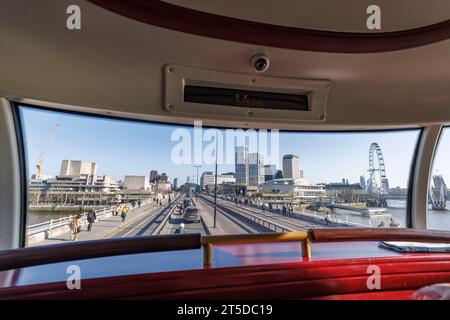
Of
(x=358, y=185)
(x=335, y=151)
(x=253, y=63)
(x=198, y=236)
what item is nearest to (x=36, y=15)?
(x=253, y=63)

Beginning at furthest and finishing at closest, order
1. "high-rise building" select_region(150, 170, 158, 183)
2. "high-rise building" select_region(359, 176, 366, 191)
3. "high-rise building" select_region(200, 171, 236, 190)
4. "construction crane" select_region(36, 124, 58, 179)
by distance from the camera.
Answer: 1. "high-rise building" select_region(359, 176, 366, 191)
2. "high-rise building" select_region(200, 171, 236, 190)
3. "high-rise building" select_region(150, 170, 158, 183)
4. "construction crane" select_region(36, 124, 58, 179)

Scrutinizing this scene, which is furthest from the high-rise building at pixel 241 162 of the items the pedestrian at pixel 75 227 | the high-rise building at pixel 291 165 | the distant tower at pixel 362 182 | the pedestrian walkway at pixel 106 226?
the pedestrian at pixel 75 227

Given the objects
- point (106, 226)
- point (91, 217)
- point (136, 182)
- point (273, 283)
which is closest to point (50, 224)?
point (91, 217)

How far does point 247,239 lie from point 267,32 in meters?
1.44

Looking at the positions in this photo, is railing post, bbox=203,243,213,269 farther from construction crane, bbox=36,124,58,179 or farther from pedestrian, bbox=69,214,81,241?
construction crane, bbox=36,124,58,179

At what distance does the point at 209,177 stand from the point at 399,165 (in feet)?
7.61

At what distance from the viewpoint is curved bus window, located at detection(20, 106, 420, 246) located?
2164 mm

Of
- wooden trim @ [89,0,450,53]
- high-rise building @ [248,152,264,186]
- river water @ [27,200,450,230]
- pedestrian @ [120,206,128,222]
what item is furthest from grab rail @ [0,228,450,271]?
wooden trim @ [89,0,450,53]

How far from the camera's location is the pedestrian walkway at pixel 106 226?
7.19ft

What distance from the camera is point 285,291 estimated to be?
1.49m

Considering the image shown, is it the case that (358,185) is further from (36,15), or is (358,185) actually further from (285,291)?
(36,15)

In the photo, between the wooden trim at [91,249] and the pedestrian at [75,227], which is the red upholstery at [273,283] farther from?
the pedestrian at [75,227]

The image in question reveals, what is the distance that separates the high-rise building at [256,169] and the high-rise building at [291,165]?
0.88 ft

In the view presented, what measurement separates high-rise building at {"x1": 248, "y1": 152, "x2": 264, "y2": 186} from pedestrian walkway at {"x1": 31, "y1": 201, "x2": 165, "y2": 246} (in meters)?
1.08
